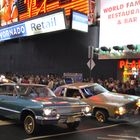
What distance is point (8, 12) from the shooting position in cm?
3775

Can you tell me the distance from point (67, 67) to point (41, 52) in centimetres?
412

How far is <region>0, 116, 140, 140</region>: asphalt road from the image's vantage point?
1064 cm

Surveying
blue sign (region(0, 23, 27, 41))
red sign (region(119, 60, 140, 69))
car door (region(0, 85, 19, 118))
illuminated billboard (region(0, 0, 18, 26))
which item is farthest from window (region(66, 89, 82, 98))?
illuminated billboard (region(0, 0, 18, 26))

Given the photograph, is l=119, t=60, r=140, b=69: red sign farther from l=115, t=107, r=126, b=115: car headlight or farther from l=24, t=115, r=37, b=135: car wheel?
l=24, t=115, r=37, b=135: car wheel

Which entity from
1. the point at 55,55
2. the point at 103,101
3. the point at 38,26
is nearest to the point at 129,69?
the point at 38,26

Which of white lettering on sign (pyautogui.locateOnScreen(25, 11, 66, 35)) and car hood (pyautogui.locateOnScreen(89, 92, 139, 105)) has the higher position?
white lettering on sign (pyautogui.locateOnScreen(25, 11, 66, 35))

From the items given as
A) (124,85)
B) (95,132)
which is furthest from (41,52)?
(95,132)

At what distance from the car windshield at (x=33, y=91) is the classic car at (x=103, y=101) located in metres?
2.11

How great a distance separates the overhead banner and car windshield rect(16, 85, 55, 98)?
1235 cm

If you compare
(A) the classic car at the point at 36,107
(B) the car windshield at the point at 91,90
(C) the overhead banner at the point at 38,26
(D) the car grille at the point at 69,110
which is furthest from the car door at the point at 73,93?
(C) the overhead banner at the point at 38,26

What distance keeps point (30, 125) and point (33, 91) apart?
59.7 inches

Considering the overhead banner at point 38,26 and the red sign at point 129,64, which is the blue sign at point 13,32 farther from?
the red sign at point 129,64

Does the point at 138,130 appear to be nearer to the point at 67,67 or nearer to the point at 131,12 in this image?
the point at 131,12

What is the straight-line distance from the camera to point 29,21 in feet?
93.8
